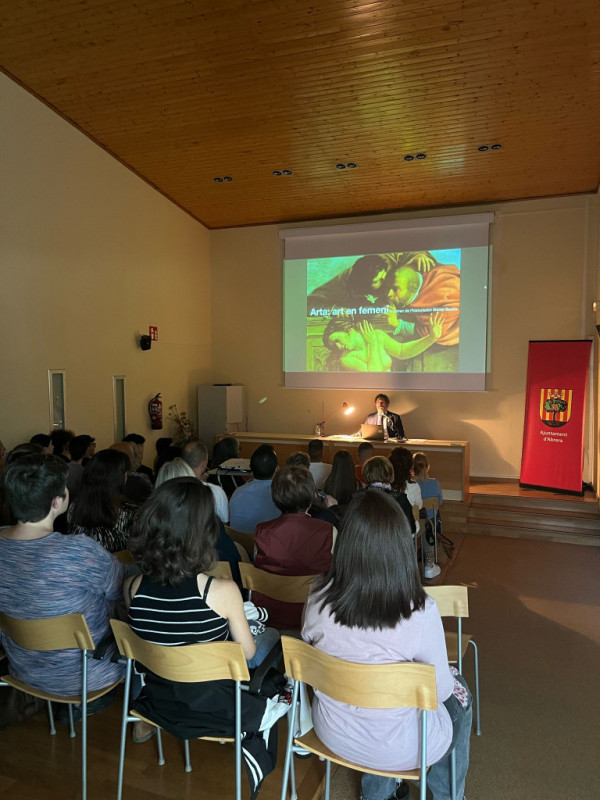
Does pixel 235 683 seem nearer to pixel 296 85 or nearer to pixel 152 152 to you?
pixel 296 85

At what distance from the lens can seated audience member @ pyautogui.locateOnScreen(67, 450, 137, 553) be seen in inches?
110

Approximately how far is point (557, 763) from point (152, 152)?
665 centimetres

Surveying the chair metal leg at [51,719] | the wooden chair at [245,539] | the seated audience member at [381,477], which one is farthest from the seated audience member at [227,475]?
the chair metal leg at [51,719]

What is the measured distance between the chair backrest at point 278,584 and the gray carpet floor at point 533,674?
744 millimetres

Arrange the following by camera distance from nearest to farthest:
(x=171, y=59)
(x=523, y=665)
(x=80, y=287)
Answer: (x=523, y=665)
(x=171, y=59)
(x=80, y=287)

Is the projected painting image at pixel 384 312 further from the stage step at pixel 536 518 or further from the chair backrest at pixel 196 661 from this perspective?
the chair backrest at pixel 196 661

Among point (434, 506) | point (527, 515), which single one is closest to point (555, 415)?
point (527, 515)

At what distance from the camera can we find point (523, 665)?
10.5 ft

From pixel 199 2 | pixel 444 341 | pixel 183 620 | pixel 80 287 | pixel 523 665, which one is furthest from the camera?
pixel 444 341

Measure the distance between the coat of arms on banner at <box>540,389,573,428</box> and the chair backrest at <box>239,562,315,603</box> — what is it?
214 inches

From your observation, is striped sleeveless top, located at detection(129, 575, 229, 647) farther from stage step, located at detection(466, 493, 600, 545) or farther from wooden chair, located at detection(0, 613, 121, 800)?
stage step, located at detection(466, 493, 600, 545)

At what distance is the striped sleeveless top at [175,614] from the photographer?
1.81 metres

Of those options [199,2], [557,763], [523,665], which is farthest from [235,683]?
[199,2]

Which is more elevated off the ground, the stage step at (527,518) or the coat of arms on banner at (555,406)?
the coat of arms on banner at (555,406)
